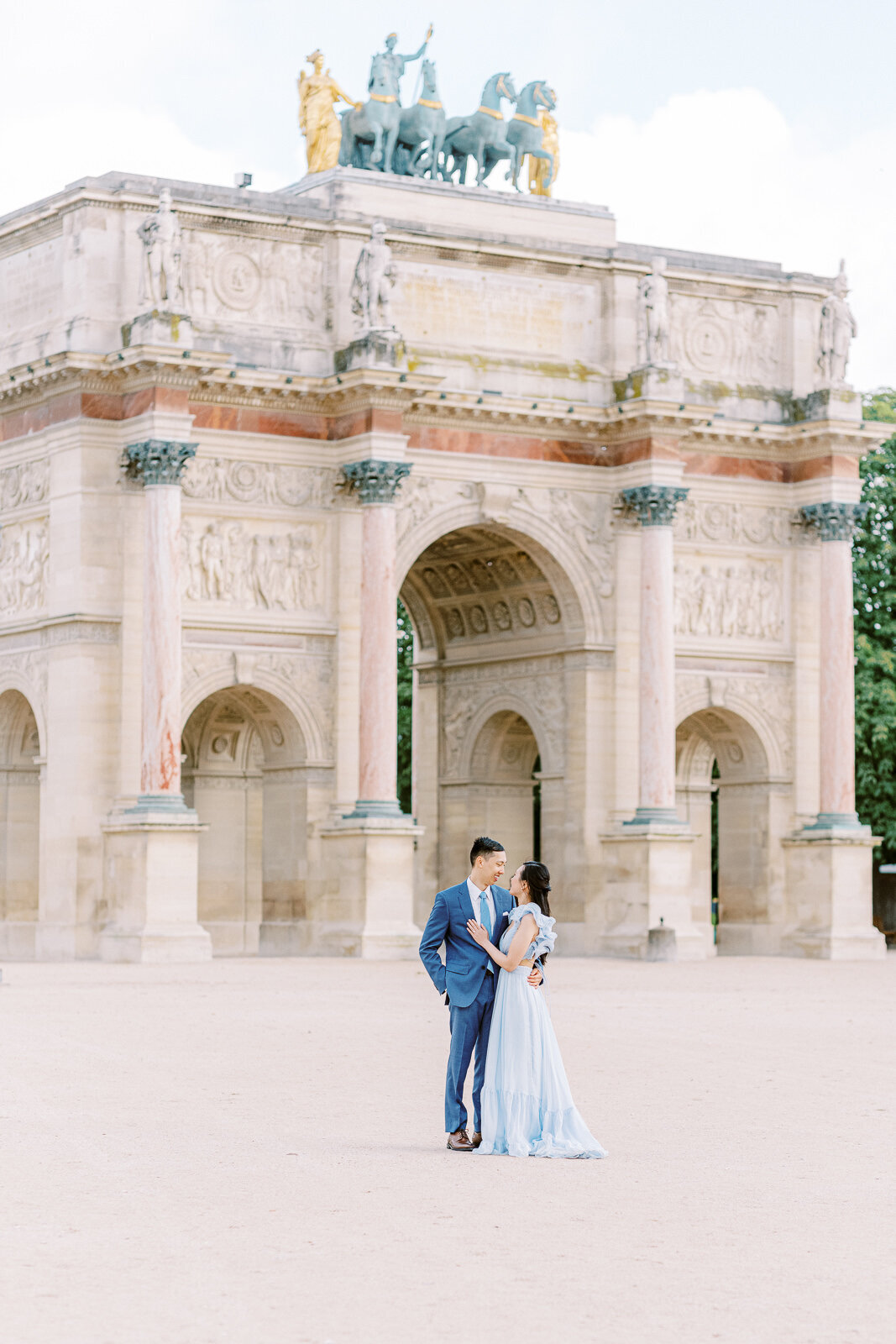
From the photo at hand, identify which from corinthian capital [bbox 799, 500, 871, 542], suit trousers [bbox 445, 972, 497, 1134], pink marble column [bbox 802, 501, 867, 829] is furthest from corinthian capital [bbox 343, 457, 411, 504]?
suit trousers [bbox 445, 972, 497, 1134]

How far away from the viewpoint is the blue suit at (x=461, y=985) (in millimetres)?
15594

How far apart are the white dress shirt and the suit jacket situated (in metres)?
0.02

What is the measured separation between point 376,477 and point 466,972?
1119 inches

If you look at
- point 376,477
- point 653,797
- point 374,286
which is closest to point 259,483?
point 376,477

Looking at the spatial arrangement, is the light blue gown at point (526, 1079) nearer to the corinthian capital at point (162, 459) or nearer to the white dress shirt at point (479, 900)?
the white dress shirt at point (479, 900)

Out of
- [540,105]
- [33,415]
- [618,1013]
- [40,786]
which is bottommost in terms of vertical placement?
[618,1013]

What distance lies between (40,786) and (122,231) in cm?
966

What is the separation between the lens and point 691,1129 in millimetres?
16500

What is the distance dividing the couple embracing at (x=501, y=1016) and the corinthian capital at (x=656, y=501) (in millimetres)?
30837

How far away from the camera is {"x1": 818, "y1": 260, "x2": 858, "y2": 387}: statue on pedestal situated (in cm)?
4916

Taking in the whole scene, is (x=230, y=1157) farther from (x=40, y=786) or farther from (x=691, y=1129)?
(x=40, y=786)

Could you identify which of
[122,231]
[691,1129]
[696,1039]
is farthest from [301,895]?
[691,1129]

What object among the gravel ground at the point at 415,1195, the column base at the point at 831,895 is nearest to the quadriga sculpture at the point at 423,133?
the column base at the point at 831,895

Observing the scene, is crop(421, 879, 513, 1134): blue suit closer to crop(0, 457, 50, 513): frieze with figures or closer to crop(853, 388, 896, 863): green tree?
crop(0, 457, 50, 513): frieze with figures
